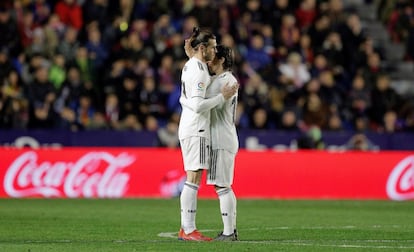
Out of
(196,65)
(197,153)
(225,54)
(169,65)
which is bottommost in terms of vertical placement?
(197,153)

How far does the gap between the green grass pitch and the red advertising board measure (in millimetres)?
1001

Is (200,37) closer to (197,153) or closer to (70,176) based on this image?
(197,153)

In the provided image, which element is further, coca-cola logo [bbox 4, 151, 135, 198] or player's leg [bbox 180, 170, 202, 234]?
coca-cola logo [bbox 4, 151, 135, 198]

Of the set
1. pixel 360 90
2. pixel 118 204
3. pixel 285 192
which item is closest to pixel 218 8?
pixel 360 90

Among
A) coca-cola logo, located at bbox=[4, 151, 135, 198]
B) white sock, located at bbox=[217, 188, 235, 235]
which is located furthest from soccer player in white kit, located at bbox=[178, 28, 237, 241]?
coca-cola logo, located at bbox=[4, 151, 135, 198]

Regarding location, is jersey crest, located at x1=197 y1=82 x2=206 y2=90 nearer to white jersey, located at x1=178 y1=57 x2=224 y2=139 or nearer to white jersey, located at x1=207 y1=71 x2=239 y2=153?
white jersey, located at x1=178 y1=57 x2=224 y2=139

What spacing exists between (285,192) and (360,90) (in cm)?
534

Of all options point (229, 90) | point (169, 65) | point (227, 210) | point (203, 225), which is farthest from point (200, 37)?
point (169, 65)

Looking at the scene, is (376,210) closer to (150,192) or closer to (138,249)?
(150,192)

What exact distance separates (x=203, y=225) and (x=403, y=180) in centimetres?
848

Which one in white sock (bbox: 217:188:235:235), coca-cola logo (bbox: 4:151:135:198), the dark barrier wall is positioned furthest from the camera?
the dark barrier wall

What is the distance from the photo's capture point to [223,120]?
13.6 metres

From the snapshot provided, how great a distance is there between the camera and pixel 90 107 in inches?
1013

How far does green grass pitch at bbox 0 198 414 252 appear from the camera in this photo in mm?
12641
